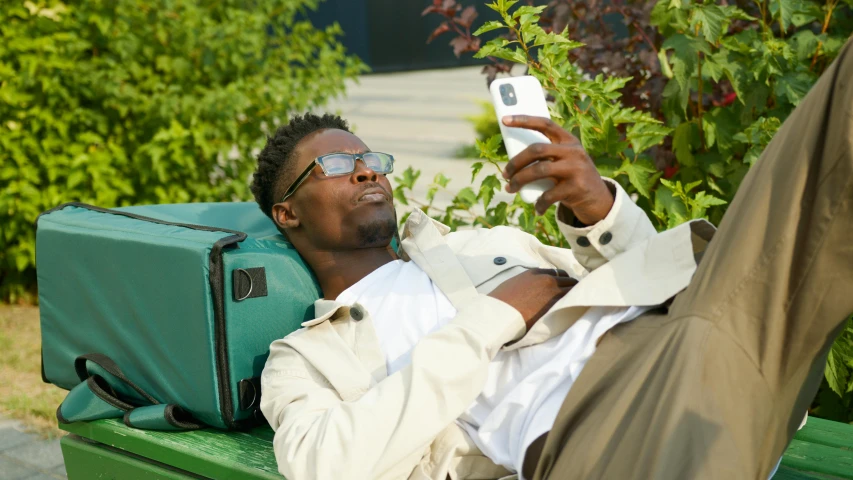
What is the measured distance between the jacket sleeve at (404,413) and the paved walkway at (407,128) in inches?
84.3

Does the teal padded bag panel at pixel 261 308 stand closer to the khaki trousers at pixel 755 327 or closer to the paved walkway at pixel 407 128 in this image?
the khaki trousers at pixel 755 327

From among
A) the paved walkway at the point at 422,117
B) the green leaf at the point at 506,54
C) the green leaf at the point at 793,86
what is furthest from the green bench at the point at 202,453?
the paved walkway at the point at 422,117

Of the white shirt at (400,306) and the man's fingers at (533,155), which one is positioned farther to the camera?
the white shirt at (400,306)

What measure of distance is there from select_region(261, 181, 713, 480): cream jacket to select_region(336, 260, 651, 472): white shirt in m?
0.04

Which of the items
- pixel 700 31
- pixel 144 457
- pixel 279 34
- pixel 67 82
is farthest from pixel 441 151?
pixel 144 457

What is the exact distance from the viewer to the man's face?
9.83 ft

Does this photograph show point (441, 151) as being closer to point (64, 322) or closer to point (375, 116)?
point (375, 116)

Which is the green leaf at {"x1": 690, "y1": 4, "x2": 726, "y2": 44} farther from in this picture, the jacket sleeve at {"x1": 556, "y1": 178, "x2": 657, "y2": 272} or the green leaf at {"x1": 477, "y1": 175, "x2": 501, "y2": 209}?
the jacket sleeve at {"x1": 556, "y1": 178, "x2": 657, "y2": 272}

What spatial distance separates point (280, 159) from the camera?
3254 mm

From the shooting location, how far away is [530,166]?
7.13ft

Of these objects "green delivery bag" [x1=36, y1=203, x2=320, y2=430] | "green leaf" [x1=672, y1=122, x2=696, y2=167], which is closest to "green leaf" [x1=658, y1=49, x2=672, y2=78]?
"green leaf" [x1=672, y1=122, x2=696, y2=167]

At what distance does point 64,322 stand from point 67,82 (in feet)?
8.78

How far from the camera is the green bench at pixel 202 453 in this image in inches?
98.0

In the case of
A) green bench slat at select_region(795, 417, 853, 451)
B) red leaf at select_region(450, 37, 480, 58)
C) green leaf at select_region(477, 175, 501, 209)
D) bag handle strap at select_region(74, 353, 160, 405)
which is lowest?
green bench slat at select_region(795, 417, 853, 451)
